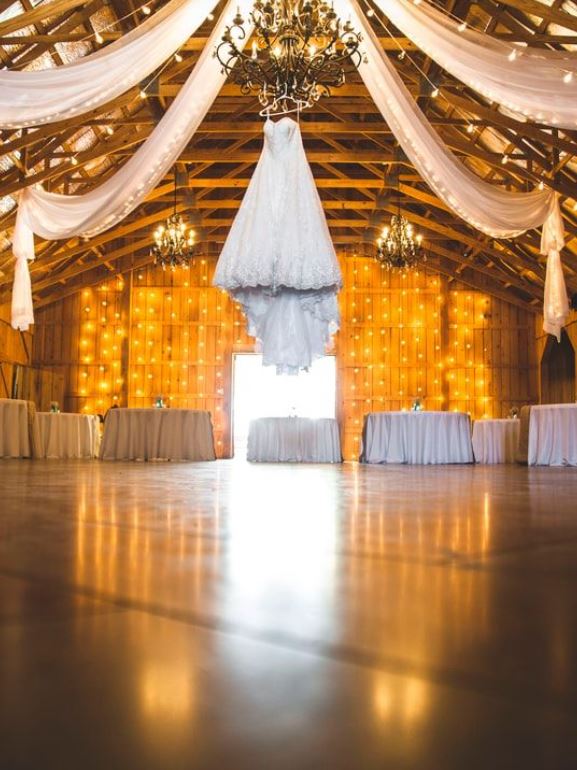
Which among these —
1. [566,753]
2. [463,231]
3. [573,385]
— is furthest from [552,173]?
[566,753]

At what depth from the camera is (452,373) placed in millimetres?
13781

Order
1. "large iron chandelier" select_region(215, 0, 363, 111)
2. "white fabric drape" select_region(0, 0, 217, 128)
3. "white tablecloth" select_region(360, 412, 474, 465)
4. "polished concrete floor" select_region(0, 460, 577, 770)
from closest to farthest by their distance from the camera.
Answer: "polished concrete floor" select_region(0, 460, 577, 770) → "white fabric drape" select_region(0, 0, 217, 128) → "large iron chandelier" select_region(215, 0, 363, 111) → "white tablecloth" select_region(360, 412, 474, 465)

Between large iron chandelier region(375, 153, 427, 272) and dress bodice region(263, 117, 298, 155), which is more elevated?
large iron chandelier region(375, 153, 427, 272)

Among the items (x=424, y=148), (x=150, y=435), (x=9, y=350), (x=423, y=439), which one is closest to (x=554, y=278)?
(x=424, y=148)

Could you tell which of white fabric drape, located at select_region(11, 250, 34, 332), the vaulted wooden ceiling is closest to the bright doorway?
the vaulted wooden ceiling

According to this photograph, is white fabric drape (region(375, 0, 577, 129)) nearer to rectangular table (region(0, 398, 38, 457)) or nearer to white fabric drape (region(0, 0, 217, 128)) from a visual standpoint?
white fabric drape (region(0, 0, 217, 128))

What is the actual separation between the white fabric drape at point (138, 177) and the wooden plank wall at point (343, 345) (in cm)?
832

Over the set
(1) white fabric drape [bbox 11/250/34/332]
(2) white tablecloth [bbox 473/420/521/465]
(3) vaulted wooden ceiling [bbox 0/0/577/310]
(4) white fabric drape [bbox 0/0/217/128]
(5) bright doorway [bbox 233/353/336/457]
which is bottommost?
(2) white tablecloth [bbox 473/420/521/465]

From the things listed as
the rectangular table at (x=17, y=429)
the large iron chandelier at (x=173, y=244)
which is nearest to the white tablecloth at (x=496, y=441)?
the large iron chandelier at (x=173, y=244)

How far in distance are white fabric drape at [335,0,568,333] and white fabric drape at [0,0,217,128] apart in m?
1.11

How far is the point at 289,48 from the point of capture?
418cm

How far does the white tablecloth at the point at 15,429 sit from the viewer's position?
305 inches

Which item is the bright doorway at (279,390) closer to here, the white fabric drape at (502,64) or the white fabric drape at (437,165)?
the white fabric drape at (437,165)

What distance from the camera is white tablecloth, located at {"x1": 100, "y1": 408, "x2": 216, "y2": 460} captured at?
8.63 m
